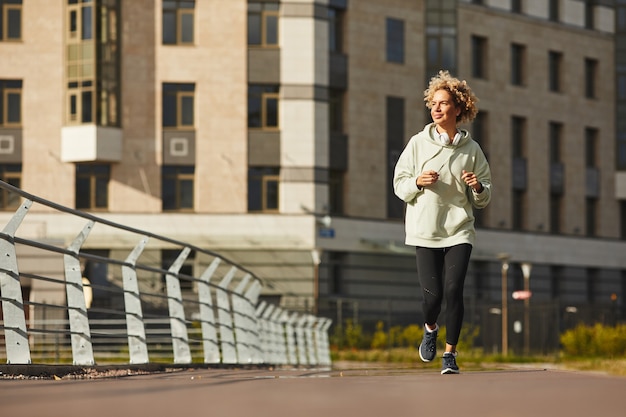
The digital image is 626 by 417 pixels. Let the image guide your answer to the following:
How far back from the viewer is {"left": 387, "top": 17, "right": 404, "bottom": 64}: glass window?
58.5 m

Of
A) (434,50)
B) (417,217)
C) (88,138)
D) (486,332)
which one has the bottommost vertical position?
(486,332)

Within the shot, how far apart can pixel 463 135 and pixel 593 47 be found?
5788 cm

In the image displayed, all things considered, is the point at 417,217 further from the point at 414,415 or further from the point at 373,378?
the point at 414,415

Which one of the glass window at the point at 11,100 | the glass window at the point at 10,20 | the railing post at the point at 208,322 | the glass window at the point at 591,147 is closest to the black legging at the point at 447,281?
the railing post at the point at 208,322

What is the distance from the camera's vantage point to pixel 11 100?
54.1m

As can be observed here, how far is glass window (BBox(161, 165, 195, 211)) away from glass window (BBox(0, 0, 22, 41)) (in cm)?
705

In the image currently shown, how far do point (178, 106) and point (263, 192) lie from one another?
4318mm

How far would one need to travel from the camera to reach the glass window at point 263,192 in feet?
180

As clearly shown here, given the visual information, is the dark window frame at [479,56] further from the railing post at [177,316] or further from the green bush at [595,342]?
the railing post at [177,316]

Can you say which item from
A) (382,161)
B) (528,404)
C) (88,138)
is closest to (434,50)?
(382,161)

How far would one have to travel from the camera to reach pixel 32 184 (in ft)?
176

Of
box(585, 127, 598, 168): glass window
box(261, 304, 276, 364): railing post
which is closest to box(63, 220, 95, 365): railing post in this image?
box(261, 304, 276, 364): railing post

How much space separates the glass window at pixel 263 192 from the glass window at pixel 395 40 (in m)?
7.28

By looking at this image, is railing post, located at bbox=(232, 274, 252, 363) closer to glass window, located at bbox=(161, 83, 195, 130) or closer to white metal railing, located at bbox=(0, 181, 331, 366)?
white metal railing, located at bbox=(0, 181, 331, 366)
